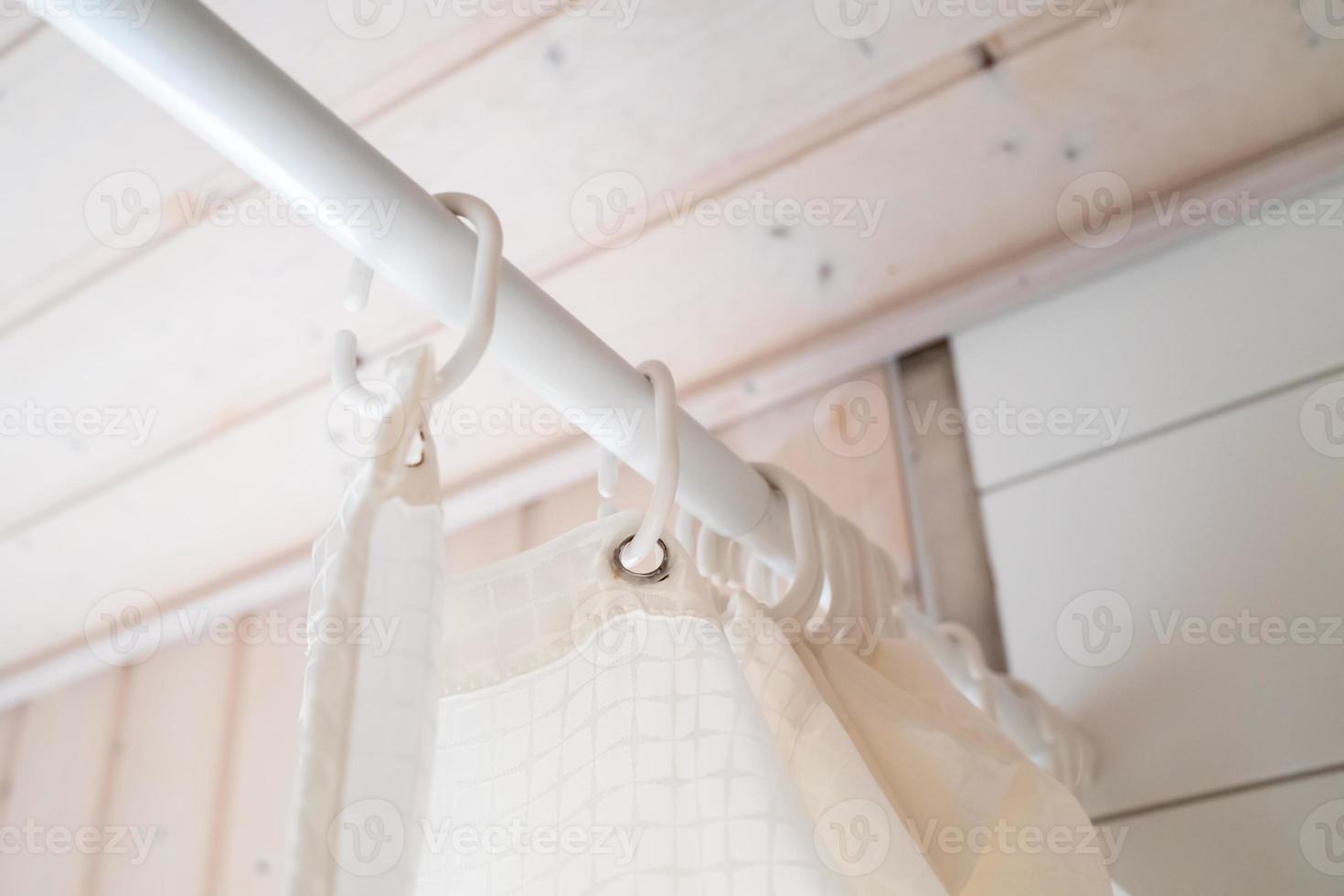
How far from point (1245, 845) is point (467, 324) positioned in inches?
24.9

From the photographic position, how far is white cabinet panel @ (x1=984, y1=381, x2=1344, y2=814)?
83 cm

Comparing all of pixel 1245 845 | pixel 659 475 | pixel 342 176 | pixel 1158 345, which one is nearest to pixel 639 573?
pixel 659 475

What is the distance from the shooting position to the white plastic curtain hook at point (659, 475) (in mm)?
516

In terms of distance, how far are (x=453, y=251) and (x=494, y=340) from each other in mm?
52

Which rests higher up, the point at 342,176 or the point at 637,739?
the point at 342,176

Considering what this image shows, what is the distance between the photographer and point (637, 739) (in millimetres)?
521

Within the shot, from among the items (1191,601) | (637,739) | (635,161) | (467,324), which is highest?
(635,161)

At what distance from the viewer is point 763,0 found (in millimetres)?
880

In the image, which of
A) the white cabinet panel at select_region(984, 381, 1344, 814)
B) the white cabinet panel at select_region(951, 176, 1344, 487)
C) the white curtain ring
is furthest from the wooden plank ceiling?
the white curtain ring

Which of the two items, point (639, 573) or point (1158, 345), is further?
point (1158, 345)

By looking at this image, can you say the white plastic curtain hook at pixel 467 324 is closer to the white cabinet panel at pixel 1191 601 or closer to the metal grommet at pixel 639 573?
the metal grommet at pixel 639 573

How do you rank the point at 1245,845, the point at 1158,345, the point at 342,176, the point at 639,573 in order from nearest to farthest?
the point at 342,176 < the point at 639,573 < the point at 1245,845 < the point at 1158,345

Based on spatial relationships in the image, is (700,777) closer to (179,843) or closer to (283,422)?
(283,422)

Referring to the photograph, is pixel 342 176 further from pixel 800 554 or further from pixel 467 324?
pixel 800 554
